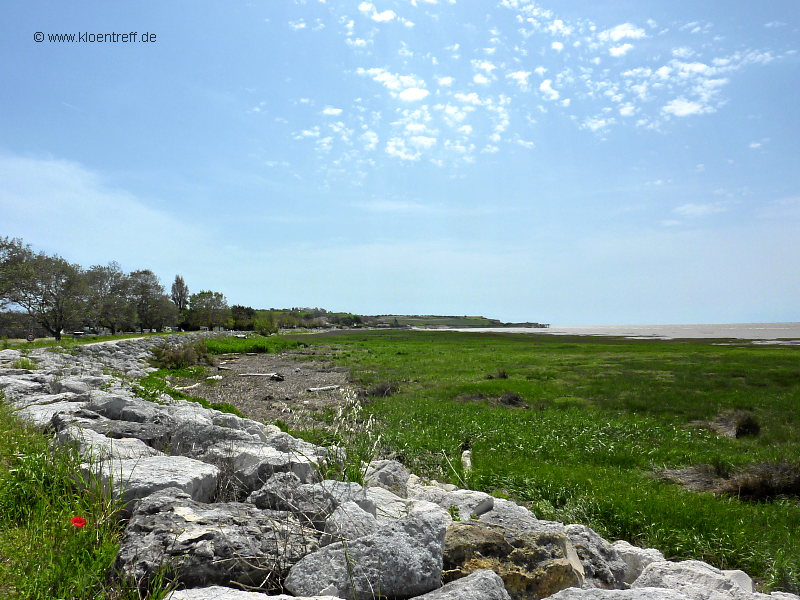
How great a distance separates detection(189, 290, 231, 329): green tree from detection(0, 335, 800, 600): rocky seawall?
336 feet

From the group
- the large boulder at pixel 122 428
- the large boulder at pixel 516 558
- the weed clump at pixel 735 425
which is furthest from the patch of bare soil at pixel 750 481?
the large boulder at pixel 122 428

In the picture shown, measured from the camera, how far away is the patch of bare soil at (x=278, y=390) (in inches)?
619

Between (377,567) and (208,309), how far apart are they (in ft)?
358

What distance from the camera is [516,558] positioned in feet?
12.4

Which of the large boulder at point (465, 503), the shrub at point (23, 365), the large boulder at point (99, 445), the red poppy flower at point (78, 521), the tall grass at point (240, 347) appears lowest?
the tall grass at point (240, 347)

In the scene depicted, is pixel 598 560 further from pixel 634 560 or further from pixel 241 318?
pixel 241 318

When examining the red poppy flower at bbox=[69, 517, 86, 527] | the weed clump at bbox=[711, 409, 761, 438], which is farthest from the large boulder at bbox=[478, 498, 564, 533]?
the weed clump at bbox=[711, 409, 761, 438]

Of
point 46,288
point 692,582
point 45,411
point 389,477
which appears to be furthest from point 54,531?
point 46,288

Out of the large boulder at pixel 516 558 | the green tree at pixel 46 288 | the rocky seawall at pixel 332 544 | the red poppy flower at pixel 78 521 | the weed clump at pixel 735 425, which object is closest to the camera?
the rocky seawall at pixel 332 544

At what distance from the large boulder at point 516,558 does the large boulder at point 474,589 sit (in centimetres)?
37

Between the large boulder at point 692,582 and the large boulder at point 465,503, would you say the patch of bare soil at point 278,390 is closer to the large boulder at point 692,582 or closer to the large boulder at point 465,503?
the large boulder at point 465,503

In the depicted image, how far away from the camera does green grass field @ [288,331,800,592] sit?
22.6ft

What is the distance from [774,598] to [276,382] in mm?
22720

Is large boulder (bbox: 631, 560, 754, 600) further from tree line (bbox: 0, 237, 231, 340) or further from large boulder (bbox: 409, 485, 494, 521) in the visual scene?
tree line (bbox: 0, 237, 231, 340)
